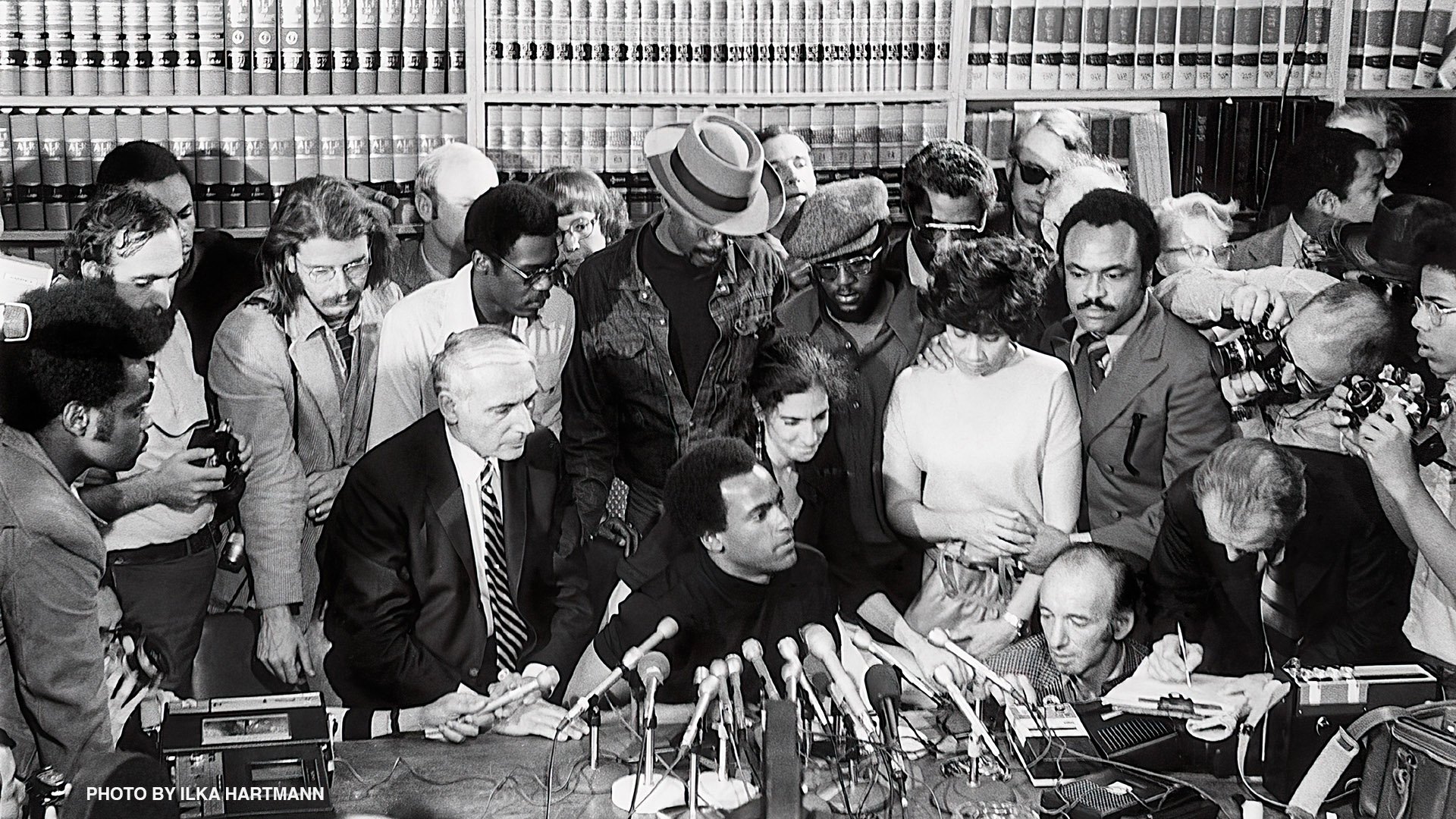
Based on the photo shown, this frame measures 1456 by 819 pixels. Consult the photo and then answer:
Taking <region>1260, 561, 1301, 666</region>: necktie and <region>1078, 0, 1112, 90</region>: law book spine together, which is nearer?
<region>1078, 0, 1112, 90</region>: law book spine

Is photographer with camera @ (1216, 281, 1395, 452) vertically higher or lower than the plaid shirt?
higher

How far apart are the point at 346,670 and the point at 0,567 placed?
2.29 ft

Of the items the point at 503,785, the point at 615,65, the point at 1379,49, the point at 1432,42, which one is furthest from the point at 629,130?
the point at 1432,42

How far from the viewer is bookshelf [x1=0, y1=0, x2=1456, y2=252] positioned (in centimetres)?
290

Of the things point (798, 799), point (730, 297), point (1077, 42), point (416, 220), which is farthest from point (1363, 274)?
point (416, 220)

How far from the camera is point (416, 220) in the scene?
3033mm

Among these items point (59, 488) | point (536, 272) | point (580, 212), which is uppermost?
point (580, 212)

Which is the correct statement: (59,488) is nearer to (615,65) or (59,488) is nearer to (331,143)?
(331,143)

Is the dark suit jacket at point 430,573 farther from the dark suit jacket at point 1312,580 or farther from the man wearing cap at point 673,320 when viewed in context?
the dark suit jacket at point 1312,580

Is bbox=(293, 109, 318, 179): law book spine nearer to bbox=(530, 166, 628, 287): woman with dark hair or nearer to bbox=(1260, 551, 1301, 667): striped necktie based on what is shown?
bbox=(530, 166, 628, 287): woman with dark hair

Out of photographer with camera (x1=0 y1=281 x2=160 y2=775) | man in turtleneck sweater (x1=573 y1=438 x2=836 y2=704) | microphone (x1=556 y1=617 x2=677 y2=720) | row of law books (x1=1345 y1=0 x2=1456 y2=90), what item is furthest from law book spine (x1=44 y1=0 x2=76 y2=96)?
row of law books (x1=1345 y1=0 x2=1456 y2=90)

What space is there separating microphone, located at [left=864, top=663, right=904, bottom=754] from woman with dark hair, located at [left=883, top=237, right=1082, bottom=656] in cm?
38

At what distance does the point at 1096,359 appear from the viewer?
3.24 m

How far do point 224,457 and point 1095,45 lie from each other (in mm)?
2025
